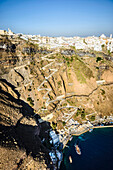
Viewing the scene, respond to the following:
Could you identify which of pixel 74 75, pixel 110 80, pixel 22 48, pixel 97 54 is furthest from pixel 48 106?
pixel 97 54

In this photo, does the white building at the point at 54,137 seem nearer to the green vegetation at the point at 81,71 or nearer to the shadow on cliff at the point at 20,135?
the shadow on cliff at the point at 20,135

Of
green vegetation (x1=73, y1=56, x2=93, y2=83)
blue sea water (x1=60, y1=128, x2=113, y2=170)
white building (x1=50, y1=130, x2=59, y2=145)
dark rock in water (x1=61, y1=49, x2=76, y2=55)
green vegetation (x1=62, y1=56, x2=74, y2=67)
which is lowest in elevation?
blue sea water (x1=60, y1=128, x2=113, y2=170)

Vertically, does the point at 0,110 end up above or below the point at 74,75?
below

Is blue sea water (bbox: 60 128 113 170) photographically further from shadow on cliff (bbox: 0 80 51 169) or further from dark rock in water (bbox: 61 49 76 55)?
dark rock in water (bbox: 61 49 76 55)

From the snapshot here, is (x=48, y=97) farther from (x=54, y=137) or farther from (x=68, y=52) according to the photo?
(x=68, y=52)

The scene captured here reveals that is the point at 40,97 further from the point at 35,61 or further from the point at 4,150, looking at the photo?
the point at 4,150

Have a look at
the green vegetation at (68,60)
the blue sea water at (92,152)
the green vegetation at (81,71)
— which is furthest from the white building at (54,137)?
the green vegetation at (68,60)

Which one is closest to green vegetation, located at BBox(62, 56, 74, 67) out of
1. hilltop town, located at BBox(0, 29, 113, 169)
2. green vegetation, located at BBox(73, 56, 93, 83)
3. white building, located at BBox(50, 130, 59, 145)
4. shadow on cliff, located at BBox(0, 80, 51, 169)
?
hilltop town, located at BBox(0, 29, 113, 169)
